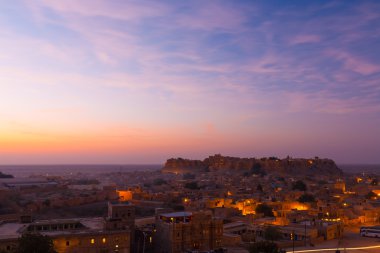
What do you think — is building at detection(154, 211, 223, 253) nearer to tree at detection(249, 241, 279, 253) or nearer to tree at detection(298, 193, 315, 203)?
tree at detection(249, 241, 279, 253)

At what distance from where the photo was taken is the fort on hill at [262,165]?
462ft

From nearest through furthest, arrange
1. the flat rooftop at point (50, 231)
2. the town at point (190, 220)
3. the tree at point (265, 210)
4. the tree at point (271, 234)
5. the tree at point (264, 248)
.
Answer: the tree at point (264, 248)
the flat rooftop at point (50, 231)
the town at point (190, 220)
the tree at point (271, 234)
the tree at point (265, 210)

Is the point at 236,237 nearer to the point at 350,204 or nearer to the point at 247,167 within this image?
the point at 350,204

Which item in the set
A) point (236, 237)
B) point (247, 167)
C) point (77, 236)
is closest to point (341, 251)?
point (236, 237)

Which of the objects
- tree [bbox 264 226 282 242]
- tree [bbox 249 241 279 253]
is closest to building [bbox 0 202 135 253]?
tree [bbox 249 241 279 253]

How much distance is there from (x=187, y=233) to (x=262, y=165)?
114 m

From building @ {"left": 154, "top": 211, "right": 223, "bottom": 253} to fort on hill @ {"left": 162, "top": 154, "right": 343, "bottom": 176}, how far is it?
10389 centimetres

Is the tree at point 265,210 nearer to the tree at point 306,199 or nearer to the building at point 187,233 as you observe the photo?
the tree at point 306,199

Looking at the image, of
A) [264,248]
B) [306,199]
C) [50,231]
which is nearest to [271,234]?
[264,248]

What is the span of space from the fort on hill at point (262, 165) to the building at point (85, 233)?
105 metres

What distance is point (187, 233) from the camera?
109 feet

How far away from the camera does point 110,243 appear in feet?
101

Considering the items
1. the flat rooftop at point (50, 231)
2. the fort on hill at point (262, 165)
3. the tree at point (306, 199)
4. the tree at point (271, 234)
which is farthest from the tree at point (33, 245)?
the fort on hill at point (262, 165)

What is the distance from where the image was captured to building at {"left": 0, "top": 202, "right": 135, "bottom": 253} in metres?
29.3
